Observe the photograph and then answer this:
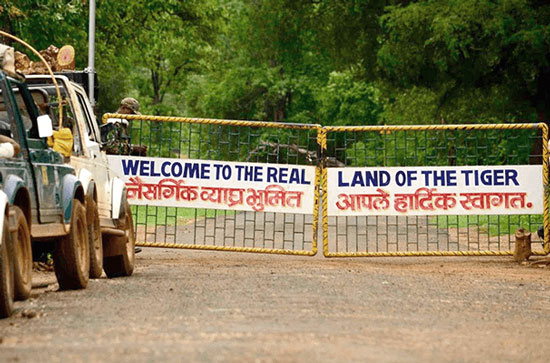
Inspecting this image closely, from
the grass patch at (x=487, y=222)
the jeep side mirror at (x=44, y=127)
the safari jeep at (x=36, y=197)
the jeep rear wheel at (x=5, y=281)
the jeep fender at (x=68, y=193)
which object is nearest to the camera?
the jeep rear wheel at (x=5, y=281)

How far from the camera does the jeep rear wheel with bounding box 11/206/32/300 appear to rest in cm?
1101

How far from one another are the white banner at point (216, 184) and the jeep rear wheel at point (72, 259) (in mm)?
6004

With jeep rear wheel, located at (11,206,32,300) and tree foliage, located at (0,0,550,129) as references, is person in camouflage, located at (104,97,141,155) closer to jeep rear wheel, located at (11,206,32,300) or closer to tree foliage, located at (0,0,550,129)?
jeep rear wheel, located at (11,206,32,300)

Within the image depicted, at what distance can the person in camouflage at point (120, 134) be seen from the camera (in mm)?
15297

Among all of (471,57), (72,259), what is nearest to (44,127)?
(72,259)

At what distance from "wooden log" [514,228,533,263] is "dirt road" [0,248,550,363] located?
175 cm

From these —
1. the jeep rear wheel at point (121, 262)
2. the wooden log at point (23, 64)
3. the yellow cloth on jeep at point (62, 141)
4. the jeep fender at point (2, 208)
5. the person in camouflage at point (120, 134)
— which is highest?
the wooden log at point (23, 64)

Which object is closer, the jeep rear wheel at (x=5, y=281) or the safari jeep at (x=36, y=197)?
the jeep rear wheel at (x=5, y=281)

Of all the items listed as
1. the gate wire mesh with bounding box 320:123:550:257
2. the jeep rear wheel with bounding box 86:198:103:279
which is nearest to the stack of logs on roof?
the jeep rear wheel with bounding box 86:198:103:279

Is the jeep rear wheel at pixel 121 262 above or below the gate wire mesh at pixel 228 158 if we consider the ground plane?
below

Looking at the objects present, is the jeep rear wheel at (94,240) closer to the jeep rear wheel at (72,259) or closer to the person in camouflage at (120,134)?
the jeep rear wheel at (72,259)

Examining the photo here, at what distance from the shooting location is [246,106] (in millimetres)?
83312

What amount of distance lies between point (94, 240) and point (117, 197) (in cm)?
158

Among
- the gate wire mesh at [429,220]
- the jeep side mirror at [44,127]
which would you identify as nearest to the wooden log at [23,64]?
the jeep side mirror at [44,127]
